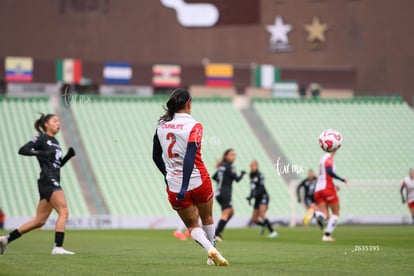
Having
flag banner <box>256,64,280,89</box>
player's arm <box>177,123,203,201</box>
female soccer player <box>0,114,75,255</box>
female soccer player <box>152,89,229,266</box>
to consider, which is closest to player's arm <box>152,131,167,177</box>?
female soccer player <box>152,89,229,266</box>

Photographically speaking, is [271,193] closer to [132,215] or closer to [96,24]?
[132,215]

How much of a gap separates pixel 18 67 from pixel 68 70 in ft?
6.66

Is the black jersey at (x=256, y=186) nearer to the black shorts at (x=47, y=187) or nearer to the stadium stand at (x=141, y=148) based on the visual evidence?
the stadium stand at (x=141, y=148)

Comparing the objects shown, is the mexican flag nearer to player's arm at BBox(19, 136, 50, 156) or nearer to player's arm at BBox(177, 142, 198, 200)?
player's arm at BBox(19, 136, 50, 156)

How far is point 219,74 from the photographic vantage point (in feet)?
124

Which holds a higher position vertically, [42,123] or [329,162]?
[42,123]

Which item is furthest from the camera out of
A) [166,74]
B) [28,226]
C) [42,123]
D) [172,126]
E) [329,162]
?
[166,74]

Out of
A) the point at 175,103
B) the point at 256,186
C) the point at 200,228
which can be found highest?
the point at 175,103

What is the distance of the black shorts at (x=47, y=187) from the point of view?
535 inches

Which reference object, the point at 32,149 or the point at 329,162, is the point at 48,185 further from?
the point at 329,162

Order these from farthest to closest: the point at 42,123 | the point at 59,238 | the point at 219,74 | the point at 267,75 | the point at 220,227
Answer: the point at 267,75 → the point at 219,74 → the point at 220,227 → the point at 42,123 → the point at 59,238

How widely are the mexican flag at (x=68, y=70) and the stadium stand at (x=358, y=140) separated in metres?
7.78

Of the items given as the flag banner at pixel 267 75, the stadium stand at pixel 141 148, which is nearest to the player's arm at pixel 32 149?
the stadium stand at pixel 141 148

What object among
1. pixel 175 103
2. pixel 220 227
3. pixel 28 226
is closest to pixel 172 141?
pixel 175 103
